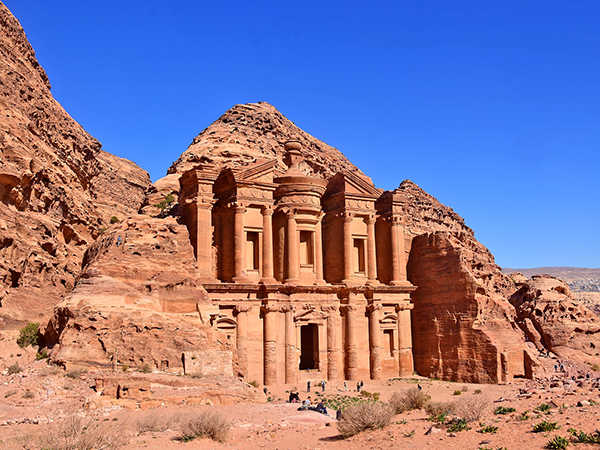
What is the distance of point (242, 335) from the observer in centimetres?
3130

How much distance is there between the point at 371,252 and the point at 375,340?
580 centimetres

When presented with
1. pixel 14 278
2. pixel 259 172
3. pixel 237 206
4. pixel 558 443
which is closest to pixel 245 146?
pixel 259 172

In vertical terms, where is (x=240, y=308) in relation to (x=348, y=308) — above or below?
below

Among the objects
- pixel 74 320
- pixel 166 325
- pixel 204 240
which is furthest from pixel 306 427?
pixel 204 240

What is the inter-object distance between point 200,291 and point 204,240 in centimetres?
738

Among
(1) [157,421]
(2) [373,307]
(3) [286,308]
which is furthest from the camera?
(2) [373,307]

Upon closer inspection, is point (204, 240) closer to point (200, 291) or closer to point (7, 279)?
point (200, 291)

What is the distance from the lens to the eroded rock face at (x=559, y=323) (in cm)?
3859

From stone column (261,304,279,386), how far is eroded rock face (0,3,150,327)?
1064cm

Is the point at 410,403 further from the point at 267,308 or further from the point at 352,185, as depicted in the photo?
the point at 352,185

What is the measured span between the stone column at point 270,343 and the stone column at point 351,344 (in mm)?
5148

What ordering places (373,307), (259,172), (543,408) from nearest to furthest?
(543,408) → (259,172) → (373,307)

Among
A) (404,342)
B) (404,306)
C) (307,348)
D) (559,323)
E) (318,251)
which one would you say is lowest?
(307,348)

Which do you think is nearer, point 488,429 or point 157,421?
point 488,429
